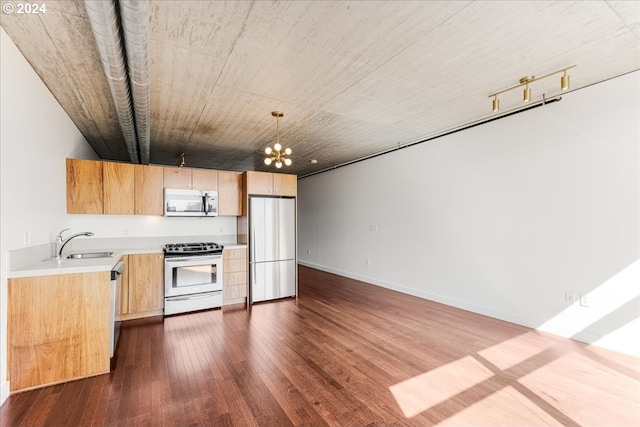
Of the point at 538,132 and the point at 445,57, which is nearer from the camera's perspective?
the point at 445,57

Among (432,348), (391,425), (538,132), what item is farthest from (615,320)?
(391,425)

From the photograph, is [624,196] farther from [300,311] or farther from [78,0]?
[78,0]

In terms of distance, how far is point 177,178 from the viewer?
4816mm

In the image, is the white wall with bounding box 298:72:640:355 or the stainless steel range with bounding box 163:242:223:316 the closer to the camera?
the white wall with bounding box 298:72:640:355

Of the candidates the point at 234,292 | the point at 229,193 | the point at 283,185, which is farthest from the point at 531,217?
the point at 229,193

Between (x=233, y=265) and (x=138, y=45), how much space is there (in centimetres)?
359

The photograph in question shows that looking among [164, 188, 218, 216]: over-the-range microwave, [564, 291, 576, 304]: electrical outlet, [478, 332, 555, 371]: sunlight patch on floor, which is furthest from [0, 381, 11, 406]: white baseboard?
[564, 291, 576, 304]: electrical outlet

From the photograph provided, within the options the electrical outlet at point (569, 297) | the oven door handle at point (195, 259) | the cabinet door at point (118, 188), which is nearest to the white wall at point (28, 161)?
the cabinet door at point (118, 188)

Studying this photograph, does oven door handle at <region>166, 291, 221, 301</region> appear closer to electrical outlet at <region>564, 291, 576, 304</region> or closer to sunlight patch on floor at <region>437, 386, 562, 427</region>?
sunlight patch on floor at <region>437, 386, 562, 427</region>

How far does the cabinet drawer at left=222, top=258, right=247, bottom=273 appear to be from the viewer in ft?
15.9

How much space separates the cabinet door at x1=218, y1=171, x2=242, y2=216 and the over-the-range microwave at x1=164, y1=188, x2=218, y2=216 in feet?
0.37

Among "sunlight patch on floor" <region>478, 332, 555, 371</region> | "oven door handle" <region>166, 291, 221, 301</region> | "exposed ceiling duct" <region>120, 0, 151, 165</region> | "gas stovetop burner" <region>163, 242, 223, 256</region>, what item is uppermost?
"exposed ceiling duct" <region>120, 0, 151, 165</region>

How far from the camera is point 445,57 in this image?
8.41ft

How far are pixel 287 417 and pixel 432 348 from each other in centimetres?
183
